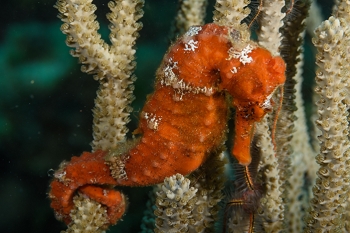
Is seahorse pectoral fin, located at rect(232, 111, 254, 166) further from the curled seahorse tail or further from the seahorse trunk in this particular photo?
the curled seahorse tail

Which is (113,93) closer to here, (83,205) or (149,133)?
(149,133)

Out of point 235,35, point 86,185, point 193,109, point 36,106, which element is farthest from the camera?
point 36,106

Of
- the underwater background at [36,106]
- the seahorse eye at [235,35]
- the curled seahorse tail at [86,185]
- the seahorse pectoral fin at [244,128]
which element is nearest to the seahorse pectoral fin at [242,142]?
the seahorse pectoral fin at [244,128]

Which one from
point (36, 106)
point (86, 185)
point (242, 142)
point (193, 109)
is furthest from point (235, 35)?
point (36, 106)

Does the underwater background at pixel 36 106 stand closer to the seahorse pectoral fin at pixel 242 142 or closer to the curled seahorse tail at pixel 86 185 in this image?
the curled seahorse tail at pixel 86 185

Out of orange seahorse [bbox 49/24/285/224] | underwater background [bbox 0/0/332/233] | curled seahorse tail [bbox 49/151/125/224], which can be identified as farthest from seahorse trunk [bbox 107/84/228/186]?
underwater background [bbox 0/0/332/233]

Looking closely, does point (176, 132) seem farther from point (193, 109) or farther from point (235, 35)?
point (235, 35)
